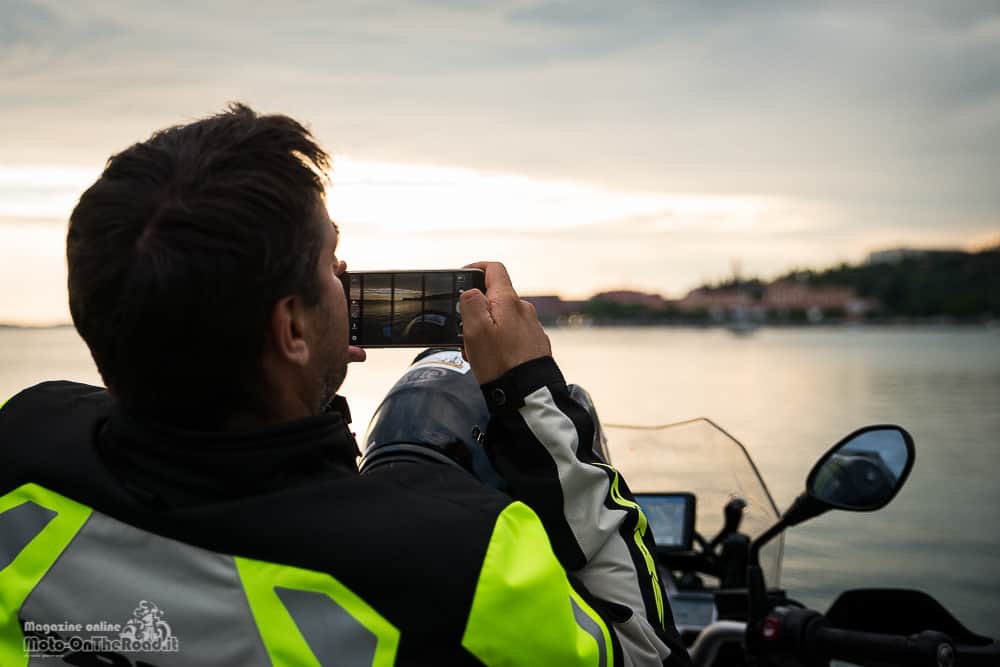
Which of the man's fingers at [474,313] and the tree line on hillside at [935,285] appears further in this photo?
the tree line on hillside at [935,285]

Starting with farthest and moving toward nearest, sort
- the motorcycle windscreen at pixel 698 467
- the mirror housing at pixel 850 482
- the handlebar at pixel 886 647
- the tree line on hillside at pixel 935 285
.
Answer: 1. the tree line on hillside at pixel 935 285
2. the motorcycle windscreen at pixel 698 467
3. the mirror housing at pixel 850 482
4. the handlebar at pixel 886 647

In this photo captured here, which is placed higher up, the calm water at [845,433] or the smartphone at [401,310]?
the smartphone at [401,310]

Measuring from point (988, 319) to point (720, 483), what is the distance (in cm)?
14429

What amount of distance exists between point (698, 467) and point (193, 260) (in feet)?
6.61

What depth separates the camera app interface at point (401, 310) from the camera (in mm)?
1595

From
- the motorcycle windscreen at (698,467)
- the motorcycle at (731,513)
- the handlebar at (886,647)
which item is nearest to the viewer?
the motorcycle at (731,513)

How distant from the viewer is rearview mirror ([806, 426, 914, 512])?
2.41 metres

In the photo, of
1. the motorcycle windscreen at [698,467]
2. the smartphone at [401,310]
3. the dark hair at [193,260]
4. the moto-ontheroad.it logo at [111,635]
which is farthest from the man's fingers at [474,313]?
the motorcycle windscreen at [698,467]

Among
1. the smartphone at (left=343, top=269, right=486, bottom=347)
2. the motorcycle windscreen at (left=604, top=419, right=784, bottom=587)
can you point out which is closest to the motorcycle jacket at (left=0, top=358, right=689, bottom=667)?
the smartphone at (left=343, top=269, right=486, bottom=347)

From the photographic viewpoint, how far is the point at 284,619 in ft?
3.70

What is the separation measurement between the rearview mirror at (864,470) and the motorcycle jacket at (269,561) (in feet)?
4.20

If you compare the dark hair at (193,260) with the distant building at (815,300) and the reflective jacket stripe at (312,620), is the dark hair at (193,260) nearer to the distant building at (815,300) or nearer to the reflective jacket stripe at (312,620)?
the reflective jacket stripe at (312,620)

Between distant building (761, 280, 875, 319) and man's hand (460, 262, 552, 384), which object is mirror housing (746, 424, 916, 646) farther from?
distant building (761, 280, 875, 319)

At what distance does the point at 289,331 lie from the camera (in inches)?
47.0
